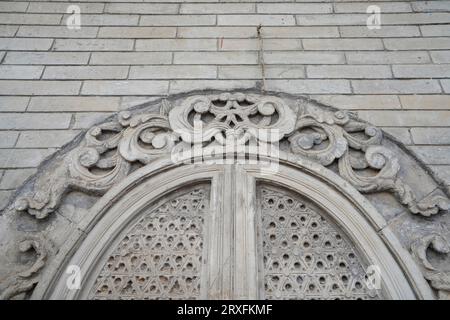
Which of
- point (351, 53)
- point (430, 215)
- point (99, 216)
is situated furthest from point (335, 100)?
point (99, 216)

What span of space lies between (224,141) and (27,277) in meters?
1.64

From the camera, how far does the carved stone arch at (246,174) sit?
2.59 meters

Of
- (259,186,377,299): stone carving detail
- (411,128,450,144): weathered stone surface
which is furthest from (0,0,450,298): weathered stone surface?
(259,186,377,299): stone carving detail

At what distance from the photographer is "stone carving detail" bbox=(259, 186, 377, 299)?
2592 millimetres

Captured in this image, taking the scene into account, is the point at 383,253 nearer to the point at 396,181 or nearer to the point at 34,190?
the point at 396,181

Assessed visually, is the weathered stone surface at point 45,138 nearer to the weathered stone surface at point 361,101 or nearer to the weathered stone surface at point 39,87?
the weathered stone surface at point 39,87

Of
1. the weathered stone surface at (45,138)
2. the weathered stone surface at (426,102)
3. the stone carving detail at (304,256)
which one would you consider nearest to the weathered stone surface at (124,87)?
the weathered stone surface at (45,138)

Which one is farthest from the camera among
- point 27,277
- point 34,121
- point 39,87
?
point 39,87

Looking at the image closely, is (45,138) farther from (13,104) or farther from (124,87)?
(124,87)

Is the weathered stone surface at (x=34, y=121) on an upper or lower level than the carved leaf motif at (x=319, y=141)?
upper

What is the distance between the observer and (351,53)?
3693 mm

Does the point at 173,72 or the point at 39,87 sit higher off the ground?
the point at 173,72

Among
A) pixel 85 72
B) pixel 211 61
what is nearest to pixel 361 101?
pixel 211 61

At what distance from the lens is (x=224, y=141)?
313 centimetres
